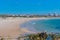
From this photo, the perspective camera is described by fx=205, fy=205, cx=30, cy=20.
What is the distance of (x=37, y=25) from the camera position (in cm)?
492

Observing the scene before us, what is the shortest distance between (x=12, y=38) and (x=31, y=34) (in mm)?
476

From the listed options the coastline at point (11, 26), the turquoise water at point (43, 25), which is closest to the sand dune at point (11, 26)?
the coastline at point (11, 26)

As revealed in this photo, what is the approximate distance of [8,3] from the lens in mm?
4895

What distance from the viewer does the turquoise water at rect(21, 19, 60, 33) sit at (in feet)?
15.9

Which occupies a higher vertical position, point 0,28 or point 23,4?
point 23,4

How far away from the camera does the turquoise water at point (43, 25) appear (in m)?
4.84

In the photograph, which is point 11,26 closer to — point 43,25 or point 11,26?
point 11,26

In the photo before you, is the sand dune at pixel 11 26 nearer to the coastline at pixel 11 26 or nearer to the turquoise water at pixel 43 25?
the coastline at pixel 11 26

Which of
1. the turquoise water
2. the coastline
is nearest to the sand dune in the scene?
the coastline

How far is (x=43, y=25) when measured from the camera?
16.0ft

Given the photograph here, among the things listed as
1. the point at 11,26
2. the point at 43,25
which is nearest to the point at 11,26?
the point at 11,26

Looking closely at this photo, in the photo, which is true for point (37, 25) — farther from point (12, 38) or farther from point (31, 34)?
point (12, 38)

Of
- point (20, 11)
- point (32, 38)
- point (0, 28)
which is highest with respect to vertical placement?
point (20, 11)

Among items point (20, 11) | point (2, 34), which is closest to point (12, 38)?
point (2, 34)
